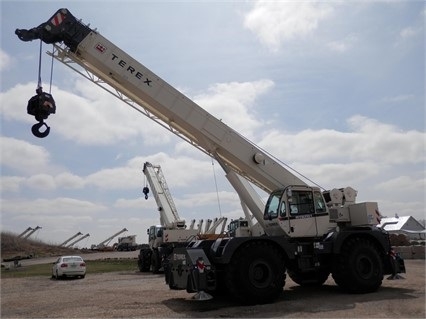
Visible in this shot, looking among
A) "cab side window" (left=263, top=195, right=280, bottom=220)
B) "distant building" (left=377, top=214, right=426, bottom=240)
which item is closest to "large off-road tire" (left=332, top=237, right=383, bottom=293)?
"cab side window" (left=263, top=195, right=280, bottom=220)

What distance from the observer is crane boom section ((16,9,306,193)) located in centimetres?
1355

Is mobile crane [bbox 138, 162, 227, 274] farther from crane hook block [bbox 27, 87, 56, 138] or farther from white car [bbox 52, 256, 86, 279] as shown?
crane hook block [bbox 27, 87, 56, 138]

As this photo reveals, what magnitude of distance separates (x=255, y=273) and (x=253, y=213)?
3234 mm

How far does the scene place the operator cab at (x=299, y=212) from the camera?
12898 mm

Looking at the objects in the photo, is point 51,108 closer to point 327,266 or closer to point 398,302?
point 327,266

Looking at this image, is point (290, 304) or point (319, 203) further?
point (319, 203)

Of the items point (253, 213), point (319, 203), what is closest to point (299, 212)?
point (319, 203)

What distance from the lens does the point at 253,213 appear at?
47.7 feet

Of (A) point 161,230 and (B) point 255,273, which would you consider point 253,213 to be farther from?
(A) point 161,230

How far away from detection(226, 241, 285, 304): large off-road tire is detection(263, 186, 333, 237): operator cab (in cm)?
121

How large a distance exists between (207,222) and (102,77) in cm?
2889

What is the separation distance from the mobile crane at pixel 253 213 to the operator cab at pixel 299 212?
0.10 feet

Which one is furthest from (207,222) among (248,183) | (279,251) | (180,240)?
(279,251)

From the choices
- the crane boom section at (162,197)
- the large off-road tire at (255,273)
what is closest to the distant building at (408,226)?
the crane boom section at (162,197)
